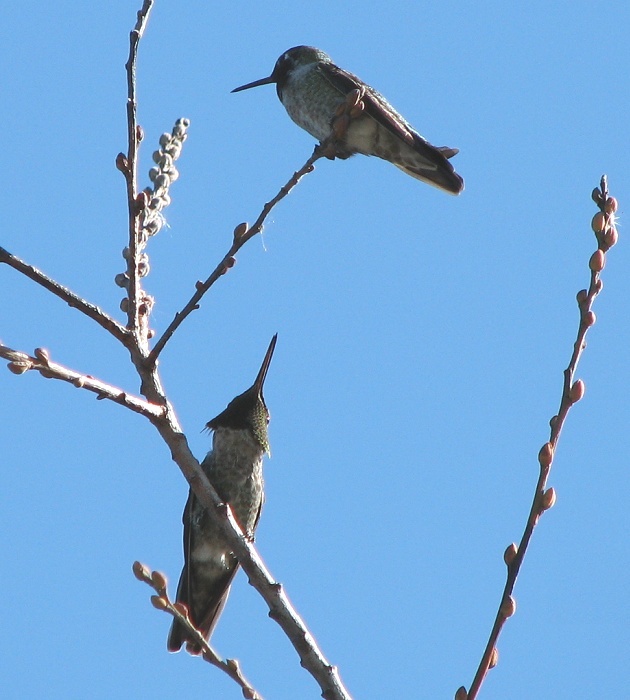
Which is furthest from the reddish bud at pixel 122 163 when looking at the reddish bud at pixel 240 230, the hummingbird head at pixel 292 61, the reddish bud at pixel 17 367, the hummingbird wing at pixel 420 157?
the hummingbird head at pixel 292 61

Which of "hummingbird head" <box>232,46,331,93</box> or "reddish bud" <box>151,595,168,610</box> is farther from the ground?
"hummingbird head" <box>232,46,331,93</box>

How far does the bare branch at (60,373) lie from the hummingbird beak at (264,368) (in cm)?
246

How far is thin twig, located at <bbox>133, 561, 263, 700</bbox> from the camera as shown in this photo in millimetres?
2295

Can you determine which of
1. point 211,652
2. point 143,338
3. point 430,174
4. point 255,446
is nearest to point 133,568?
point 211,652

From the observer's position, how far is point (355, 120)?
5480 millimetres

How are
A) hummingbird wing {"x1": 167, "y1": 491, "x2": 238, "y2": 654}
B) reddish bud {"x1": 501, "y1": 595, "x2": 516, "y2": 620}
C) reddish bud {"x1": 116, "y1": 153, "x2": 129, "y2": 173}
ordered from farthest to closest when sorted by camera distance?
hummingbird wing {"x1": 167, "y1": 491, "x2": 238, "y2": 654} → reddish bud {"x1": 116, "y1": 153, "x2": 129, "y2": 173} → reddish bud {"x1": 501, "y1": 595, "x2": 516, "y2": 620}

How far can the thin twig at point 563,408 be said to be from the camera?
6.26 ft

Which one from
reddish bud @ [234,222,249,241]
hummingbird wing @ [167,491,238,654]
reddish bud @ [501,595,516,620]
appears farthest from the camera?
hummingbird wing @ [167,491,238,654]

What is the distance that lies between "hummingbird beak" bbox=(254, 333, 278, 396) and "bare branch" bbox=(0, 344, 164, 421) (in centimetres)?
246

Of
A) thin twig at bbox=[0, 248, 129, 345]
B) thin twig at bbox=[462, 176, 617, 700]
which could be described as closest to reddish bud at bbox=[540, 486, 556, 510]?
thin twig at bbox=[462, 176, 617, 700]

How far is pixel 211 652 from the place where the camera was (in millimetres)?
2377

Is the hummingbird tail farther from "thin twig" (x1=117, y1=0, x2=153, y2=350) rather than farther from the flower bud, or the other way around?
the flower bud

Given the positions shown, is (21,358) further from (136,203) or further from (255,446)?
(255,446)

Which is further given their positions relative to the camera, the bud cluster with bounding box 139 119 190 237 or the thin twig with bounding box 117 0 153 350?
the bud cluster with bounding box 139 119 190 237
